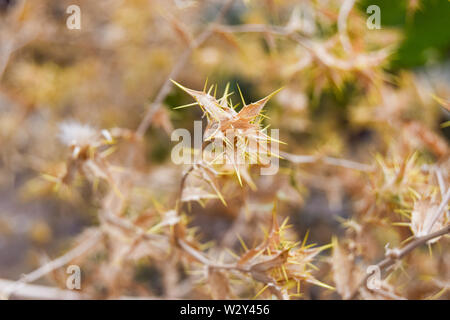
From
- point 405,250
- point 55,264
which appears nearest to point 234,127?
point 405,250

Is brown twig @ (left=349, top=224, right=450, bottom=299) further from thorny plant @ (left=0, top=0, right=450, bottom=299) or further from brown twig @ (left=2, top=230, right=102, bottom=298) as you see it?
brown twig @ (left=2, top=230, right=102, bottom=298)

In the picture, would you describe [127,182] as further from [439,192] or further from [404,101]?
[404,101]

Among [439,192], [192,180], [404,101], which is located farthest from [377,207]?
[404,101]

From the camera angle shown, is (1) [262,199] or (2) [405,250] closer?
(2) [405,250]

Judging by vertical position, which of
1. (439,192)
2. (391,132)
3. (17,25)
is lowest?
(439,192)

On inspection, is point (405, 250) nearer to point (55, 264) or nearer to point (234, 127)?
point (234, 127)

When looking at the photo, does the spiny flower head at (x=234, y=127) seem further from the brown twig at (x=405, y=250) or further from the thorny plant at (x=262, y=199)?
the brown twig at (x=405, y=250)

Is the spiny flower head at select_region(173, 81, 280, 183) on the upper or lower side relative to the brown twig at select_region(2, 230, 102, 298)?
upper

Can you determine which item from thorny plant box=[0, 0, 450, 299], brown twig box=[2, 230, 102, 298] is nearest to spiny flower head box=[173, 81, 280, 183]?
thorny plant box=[0, 0, 450, 299]
